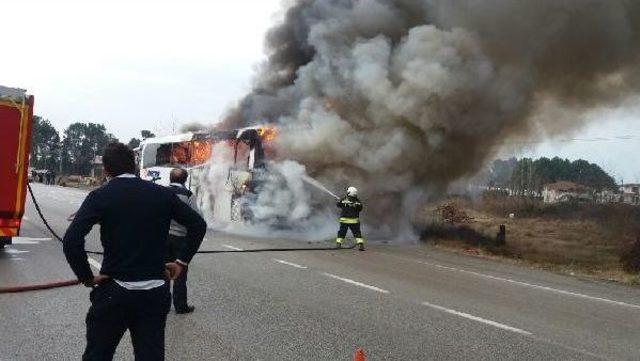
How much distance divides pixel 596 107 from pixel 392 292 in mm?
12640

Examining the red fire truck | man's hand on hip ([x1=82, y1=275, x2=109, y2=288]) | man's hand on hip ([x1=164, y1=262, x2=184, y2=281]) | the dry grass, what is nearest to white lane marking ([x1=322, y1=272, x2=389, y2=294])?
the red fire truck

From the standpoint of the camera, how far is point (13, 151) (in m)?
9.56

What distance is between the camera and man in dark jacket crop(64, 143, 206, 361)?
10.1 feet

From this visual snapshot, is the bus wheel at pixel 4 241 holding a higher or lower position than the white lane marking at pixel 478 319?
higher

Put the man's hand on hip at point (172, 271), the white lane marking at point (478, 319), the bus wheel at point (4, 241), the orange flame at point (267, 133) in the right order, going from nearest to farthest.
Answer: the man's hand on hip at point (172, 271) < the white lane marking at point (478, 319) < the bus wheel at point (4, 241) < the orange flame at point (267, 133)

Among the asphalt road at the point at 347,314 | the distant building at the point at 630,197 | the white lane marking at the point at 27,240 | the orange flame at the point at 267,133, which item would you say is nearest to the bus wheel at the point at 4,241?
the asphalt road at the point at 347,314

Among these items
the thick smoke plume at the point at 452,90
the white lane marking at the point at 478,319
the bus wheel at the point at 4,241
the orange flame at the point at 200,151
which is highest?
the thick smoke plume at the point at 452,90

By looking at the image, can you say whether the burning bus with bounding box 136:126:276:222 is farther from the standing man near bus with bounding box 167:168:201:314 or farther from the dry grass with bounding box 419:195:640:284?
the standing man near bus with bounding box 167:168:201:314

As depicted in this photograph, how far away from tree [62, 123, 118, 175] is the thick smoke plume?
384 feet

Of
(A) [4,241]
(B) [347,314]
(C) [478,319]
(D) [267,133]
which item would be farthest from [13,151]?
(D) [267,133]

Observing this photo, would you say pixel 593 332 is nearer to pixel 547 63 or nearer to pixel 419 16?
pixel 547 63

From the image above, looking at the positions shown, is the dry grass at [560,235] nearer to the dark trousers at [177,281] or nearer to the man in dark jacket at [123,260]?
the dark trousers at [177,281]

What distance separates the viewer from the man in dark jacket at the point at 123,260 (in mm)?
3066

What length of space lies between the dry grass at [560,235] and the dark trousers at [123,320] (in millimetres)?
11321
